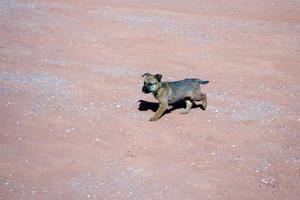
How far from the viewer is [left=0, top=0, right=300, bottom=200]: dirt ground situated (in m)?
7.94

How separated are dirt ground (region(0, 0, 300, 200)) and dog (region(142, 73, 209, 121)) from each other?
0.85 feet

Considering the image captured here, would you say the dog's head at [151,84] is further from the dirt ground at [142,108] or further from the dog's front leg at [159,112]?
the dirt ground at [142,108]

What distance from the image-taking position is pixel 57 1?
19172 mm

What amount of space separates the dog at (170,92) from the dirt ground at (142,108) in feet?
0.85

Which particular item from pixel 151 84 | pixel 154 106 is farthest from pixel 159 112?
pixel 154 106

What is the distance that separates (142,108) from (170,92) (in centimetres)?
84

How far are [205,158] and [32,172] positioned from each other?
3.09 m

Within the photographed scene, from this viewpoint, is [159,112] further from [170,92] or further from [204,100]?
[204,100]

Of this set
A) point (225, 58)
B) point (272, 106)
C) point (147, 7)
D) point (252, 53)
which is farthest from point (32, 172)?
point (147, 7)

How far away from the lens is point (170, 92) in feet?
32.1

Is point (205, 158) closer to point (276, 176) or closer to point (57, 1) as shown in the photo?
point (276, 176)

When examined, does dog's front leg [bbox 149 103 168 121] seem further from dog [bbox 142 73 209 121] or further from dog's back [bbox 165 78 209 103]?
dog's back [bbox 165 78 209 103]

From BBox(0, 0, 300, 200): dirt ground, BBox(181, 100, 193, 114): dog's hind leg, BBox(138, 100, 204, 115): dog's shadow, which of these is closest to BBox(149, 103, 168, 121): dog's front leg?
BBox(0, 0, 300, 200): dirt ground

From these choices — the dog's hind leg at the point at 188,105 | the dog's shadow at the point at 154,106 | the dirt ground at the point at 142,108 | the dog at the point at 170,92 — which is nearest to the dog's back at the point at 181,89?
the dog at the point at 170,92
